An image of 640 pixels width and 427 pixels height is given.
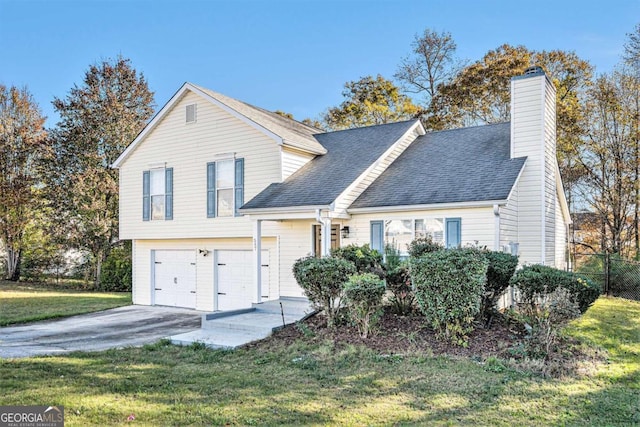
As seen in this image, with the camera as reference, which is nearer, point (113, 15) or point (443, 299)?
point (443, 299)

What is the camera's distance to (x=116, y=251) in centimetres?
2302

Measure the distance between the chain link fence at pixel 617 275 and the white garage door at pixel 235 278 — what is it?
35.0 ft

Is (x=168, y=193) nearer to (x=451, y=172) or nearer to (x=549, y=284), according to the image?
(x=451, y=172)

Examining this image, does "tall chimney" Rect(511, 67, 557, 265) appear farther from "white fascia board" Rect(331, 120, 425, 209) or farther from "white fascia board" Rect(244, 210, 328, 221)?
"white fascia board" Rect(244, 210, 328, 221)

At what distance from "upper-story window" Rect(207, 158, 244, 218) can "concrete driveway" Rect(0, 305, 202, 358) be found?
3.31m

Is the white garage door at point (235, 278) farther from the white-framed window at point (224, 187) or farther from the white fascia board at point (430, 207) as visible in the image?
the white fascia board at point (430, 207)

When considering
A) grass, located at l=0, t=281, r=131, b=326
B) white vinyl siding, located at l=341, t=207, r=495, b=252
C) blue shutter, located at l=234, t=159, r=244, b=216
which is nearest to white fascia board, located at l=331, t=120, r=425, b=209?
white vinyl siding, located at l=341, t=207, r=495, b=252

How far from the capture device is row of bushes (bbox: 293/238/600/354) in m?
7.47

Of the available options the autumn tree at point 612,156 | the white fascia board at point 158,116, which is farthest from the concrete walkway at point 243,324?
the autumn tree at point 612,156

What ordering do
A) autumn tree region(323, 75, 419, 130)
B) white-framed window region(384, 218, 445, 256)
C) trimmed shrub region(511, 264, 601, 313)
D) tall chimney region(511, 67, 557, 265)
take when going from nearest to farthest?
trimmed shrub region(511, 264, 601, 313)
white-framed window region(384, 218, 445, 256)
tall chimney region(511, 67, 557, 265)
autumn tree region(323, 75, 419, 130)

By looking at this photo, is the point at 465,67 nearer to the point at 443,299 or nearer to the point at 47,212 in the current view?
the point at 443,299

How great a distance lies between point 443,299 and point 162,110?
38.3ft

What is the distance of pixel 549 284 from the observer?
317 inches

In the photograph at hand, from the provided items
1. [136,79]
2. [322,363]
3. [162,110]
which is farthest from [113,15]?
[136,79]
